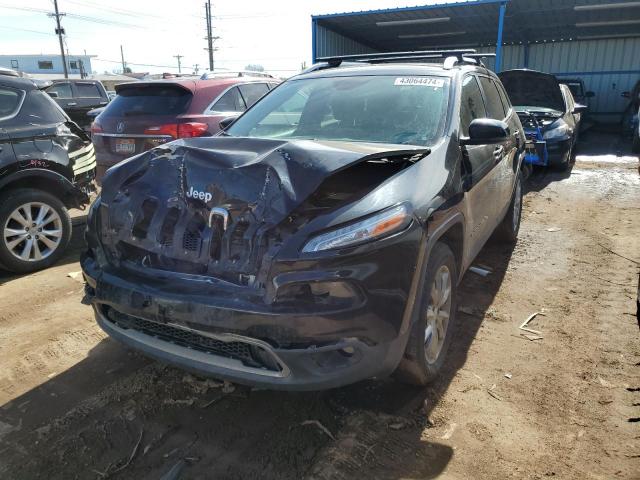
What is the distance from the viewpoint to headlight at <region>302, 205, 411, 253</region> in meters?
2.22

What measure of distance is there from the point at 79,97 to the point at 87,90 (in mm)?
571

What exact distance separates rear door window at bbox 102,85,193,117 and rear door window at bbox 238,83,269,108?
1.01 meters

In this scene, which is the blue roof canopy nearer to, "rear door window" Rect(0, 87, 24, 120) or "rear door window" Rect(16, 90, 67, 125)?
"rear door window" Rect(16, 90, 67, 125)

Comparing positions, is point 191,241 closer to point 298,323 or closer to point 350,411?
point 298,323

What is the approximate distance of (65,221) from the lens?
522cm

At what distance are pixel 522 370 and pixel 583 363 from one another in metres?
0.43

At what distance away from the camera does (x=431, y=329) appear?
9.43 feet

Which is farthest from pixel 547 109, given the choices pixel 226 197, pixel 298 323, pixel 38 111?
pixel 298 323

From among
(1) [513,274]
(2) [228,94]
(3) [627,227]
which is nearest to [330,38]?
(2) [228,94]

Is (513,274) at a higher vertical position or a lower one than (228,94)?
lower

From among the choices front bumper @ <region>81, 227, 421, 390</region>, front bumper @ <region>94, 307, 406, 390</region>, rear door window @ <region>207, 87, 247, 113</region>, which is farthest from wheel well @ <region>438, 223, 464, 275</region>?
rear door window @ <region>207, 87, 247, 113</region>

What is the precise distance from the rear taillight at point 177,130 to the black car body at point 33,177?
0.84 metres

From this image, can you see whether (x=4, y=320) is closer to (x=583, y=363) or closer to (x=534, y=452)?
(x=534, y=452)

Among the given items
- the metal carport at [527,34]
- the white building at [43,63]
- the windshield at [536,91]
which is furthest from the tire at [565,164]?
the white building at [43,63]
